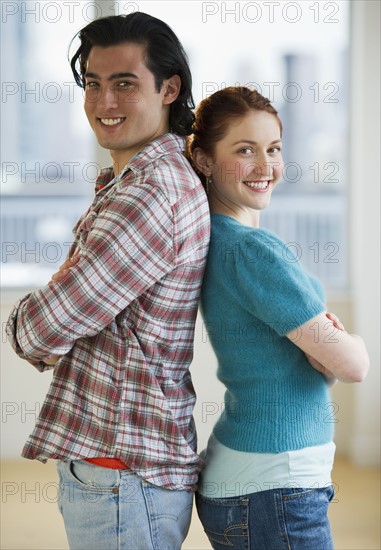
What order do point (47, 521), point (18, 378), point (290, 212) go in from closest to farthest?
point (47, 521), point (18, 378), point (290, 212)

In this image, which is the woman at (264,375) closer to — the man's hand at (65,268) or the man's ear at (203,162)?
the man's ear at (203,162)

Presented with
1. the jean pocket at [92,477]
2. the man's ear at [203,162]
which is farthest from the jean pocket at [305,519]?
the man's ear at [203,162]

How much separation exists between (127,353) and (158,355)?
0.19 ft

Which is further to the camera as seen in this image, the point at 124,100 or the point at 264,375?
the point at 124,100

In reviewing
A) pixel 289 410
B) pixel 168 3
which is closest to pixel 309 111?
pixel 168 3

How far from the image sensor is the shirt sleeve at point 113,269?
1322 mm

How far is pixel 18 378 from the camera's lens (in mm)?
3730

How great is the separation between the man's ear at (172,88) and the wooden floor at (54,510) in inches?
70.9

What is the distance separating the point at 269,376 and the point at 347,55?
2.85 meters

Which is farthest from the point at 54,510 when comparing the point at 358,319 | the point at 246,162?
the point at 246,162

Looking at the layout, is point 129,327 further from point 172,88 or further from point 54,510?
point 54,510

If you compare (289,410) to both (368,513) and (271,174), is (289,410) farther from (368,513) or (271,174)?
(368,513)

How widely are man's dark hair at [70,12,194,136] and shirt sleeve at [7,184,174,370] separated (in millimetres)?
267

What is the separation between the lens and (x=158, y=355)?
4.51ft
